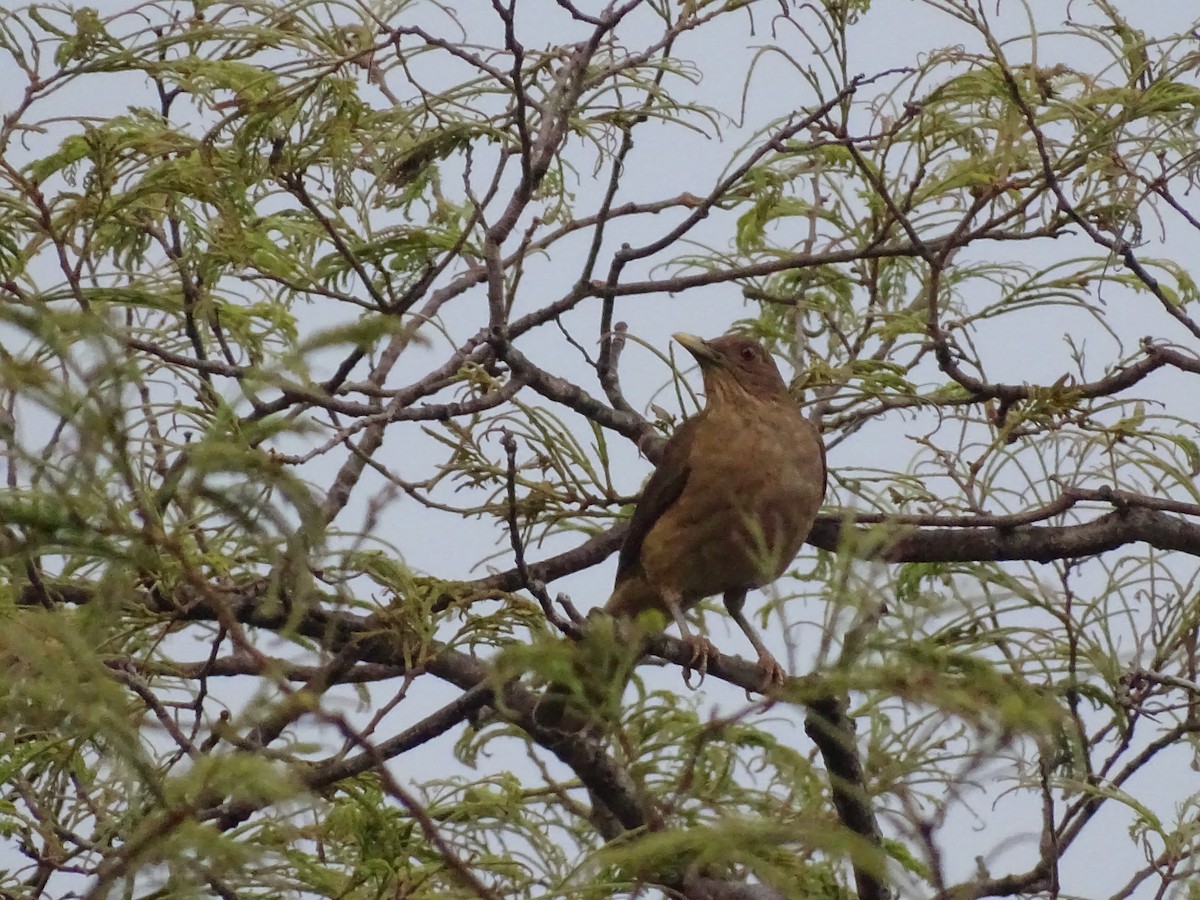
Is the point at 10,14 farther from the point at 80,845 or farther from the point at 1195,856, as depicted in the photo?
the point at 1195,856

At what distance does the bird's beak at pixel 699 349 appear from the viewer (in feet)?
17.2

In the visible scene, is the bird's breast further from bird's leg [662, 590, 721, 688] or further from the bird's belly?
bird's leg [662, 590, 721, 688]

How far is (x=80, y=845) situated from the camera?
368cm

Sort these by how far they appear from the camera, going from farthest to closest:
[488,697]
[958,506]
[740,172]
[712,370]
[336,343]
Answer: [712,370]
[958,506]
[740,172]
[488,697]
[336,343]

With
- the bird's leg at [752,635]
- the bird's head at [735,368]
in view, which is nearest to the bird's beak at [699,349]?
the bird's head at [735,368]

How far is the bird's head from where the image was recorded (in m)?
5.10

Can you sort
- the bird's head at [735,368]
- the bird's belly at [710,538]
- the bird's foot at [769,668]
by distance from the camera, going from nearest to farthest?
the bird's foot at [769,668], the bird's belly at [710,538], the bird's head at [735,368]

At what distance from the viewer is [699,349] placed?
208 inches

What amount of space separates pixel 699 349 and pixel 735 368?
0.17 m

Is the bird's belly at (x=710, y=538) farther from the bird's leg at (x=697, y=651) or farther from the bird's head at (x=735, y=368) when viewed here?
the bird's head at (x=735, y=368)

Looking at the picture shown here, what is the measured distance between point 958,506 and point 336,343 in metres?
2.80

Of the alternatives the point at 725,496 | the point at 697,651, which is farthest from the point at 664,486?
the point at 697,651

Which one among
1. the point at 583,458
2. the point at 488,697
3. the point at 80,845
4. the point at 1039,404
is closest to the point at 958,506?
the point at 1039,404

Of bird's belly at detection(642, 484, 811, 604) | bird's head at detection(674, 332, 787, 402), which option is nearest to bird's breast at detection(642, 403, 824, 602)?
bird's belly at detection(642, 484, 811, 604)
